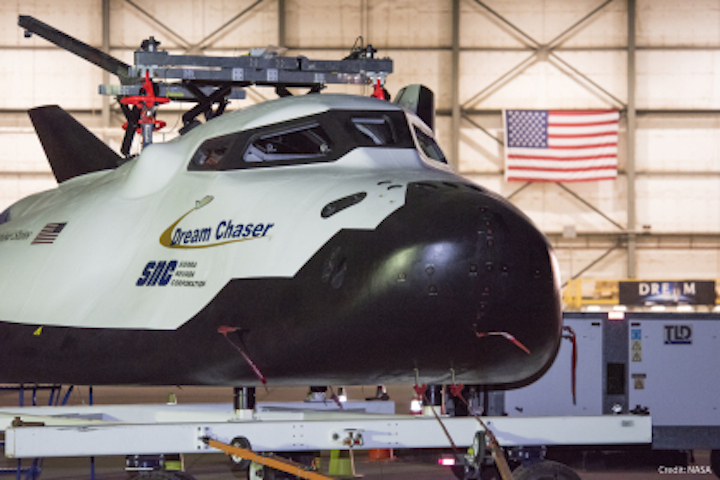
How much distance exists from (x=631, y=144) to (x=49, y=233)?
1058 inches

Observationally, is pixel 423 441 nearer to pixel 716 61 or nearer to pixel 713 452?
pixel 713 452

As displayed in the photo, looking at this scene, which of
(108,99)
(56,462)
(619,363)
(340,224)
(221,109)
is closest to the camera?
(340,224)

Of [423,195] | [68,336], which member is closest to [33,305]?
[68,336]

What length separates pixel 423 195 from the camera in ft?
17.0

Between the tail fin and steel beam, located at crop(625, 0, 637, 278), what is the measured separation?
24.9 m

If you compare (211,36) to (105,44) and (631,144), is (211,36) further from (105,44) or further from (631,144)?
(631,144)

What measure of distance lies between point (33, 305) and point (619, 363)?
214 inches

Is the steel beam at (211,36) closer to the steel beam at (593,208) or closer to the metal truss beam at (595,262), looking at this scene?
the steel beam at (593,208)

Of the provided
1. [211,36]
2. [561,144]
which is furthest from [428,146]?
[211,36]

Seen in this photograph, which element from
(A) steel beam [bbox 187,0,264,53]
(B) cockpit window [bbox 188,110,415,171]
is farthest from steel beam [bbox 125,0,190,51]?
(B) cockpit window [bbox 188,110,415,171]

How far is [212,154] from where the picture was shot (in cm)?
638

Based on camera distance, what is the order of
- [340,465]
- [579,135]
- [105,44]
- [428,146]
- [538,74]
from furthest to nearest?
[538,74], [105,44], [579,135], [340,465], [428,146]

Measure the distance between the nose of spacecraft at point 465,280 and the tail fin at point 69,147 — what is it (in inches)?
187

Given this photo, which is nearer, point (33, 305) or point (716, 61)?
point (33, 305)
